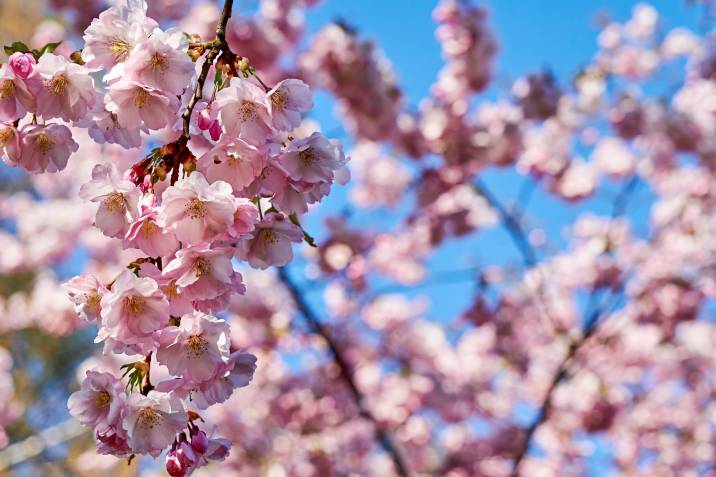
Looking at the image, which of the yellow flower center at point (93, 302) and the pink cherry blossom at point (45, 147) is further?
the pink cherry blossom at point (45, 147)

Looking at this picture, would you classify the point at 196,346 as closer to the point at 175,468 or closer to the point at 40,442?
the point at 175,468

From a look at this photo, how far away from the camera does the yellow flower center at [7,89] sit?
116 cm

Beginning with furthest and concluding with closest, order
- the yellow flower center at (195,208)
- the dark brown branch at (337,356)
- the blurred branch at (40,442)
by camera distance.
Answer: the blurred branch at (40,442) → the dark brown branch at (337,356) → the yellow flower center at (195,208)

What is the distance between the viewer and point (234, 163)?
3.65 ft

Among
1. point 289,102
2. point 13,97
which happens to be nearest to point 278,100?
point 289,102

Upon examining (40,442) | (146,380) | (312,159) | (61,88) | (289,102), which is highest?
(40,442)

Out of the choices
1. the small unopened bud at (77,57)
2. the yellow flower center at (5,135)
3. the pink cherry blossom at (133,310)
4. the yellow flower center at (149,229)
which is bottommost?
the pink cherry blossom at (133,310)

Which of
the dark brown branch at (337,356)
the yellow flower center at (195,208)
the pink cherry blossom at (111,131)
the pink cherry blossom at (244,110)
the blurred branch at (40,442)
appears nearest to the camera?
the yellow flower center at (195,208)

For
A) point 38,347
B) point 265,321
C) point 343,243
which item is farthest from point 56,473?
point 343,243

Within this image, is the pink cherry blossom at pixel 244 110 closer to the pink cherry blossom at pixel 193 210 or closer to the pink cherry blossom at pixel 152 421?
the pink cherry blossom at pixel 193 210

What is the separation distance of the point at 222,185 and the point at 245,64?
9.6 inches

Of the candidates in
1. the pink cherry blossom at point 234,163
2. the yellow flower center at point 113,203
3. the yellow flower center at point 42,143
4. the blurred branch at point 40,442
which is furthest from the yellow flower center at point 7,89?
the blurred branch at point 40,442

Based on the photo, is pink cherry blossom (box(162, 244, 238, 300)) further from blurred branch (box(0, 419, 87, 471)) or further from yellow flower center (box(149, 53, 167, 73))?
blurred branch (box(0, 419, 87, 471))

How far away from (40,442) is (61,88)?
447cm
